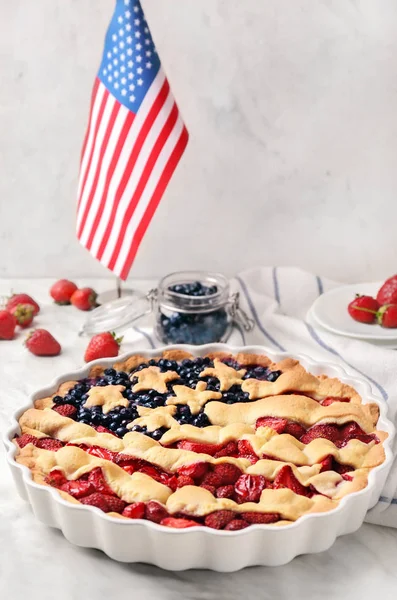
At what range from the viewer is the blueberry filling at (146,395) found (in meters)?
1.64

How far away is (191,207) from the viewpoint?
2479mm

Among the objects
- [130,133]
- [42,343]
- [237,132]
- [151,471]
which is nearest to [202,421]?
[151,471]

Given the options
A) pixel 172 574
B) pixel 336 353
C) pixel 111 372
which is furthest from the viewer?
pixel 336 353

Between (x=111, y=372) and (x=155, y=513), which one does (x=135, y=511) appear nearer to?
(x=155, y=513)

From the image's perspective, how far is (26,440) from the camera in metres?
1.55

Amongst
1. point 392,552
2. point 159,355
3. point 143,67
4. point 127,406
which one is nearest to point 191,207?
point 143,67

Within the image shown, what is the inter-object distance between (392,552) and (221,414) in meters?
0.40

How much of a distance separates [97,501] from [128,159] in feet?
3.57

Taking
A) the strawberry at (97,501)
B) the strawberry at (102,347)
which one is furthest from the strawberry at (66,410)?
the strawberry at (102,347)

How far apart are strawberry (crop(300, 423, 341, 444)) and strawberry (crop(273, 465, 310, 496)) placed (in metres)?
0.15

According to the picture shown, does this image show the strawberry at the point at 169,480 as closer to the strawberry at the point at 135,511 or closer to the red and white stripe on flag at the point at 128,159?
the strawberry at the point at 135,511

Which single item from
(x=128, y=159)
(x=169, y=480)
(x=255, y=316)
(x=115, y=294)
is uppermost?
(x=128, y=159)

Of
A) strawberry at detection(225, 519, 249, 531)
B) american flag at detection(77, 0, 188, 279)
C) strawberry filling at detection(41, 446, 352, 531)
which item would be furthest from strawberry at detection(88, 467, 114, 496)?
american flag at detection(77, 0, 188, 279)

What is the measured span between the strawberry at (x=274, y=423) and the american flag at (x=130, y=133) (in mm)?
767
